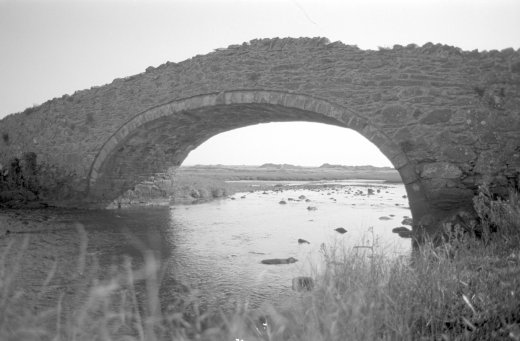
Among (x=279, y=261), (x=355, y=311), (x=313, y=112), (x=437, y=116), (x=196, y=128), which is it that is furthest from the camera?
(x=196, y=128)

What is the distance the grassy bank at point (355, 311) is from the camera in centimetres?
176

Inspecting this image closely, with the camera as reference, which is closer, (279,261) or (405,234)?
(279,261)

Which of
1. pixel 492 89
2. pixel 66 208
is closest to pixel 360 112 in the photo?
pixel 492 89

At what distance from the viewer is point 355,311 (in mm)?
1593

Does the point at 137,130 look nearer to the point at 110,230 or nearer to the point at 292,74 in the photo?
the point at 110,230

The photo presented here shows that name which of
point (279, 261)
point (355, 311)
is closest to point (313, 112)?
point (279, 261)

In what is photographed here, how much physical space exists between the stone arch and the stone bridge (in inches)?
0.9

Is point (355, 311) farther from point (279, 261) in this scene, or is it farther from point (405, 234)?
point (405, 234)

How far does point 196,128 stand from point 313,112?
A: 11.2ft

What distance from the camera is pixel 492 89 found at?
19.3 feet

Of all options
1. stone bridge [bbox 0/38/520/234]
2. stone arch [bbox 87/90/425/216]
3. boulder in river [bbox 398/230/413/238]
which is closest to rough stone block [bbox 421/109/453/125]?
stone bridge [bbox 0/38/520/234]

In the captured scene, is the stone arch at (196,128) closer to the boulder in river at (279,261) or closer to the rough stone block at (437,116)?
the rough stone block at (437,116)

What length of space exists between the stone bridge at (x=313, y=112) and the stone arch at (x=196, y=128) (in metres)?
0.02

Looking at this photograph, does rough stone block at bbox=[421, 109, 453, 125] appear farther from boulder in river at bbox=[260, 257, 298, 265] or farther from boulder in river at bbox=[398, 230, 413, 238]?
boulder in river at bbox=[260, 257, 298, 265]
